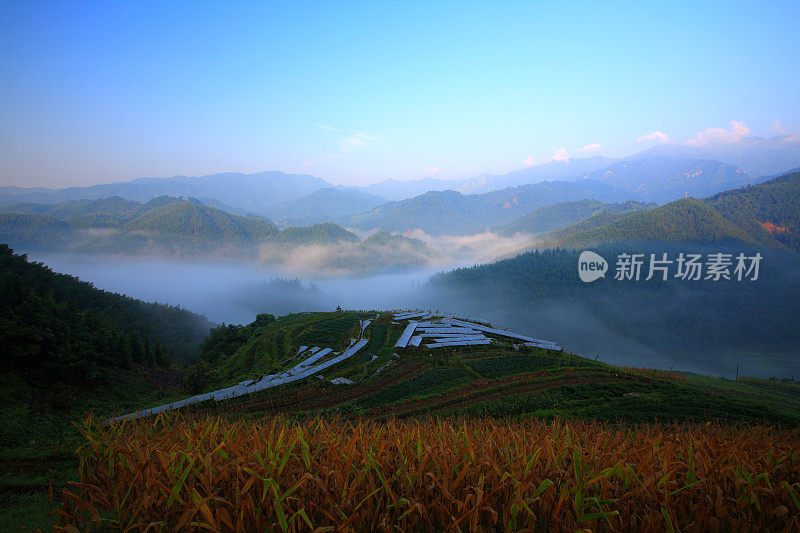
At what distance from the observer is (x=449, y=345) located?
20.6 meters

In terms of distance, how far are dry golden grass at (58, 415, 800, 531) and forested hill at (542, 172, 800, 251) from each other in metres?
149

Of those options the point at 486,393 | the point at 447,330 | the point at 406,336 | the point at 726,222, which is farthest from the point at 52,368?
the point at 726,222

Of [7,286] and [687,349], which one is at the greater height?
[7,286]

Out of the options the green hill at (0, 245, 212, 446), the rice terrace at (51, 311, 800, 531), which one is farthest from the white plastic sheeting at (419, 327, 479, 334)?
the rice terrace at (51, 311, 800, 531)

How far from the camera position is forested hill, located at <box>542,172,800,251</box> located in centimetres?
13325

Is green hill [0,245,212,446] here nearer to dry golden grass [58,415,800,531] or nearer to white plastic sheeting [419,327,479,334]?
dry golden grass [58,415,800,531]

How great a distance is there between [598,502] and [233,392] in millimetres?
13408

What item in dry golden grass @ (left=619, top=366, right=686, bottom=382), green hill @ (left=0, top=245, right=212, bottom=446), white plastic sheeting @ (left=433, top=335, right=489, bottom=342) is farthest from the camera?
white plastic sheeting @ (left=433, top=335, right=489, bottom=342)

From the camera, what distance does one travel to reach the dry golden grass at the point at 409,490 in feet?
8.03

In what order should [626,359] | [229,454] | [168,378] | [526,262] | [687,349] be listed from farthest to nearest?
[526,262], [687,349], [626,359], [168,378], [229,454]

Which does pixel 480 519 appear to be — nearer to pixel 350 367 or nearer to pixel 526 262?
pixel 350 367

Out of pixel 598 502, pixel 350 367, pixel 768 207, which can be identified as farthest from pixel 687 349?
pixel 598 502

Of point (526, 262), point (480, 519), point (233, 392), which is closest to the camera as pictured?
point (480, 519)

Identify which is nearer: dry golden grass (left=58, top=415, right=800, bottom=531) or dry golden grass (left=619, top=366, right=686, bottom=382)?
dry golden grass (left=58, top=415, right=800, bottom=531)
